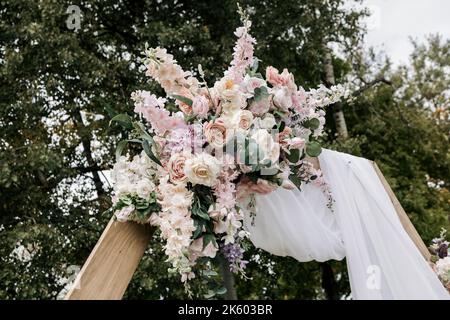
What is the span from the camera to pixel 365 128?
10.7m

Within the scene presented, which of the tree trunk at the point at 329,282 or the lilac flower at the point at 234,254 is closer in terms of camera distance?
the lilac flower at the point at 234,254

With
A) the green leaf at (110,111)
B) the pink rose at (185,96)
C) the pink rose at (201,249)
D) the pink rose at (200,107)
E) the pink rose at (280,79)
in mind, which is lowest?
the pink rose at (201,249)

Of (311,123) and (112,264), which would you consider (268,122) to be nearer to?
(311,123)

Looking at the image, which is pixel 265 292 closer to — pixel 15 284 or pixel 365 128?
pixel 365 128

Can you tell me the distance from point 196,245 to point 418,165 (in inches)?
369

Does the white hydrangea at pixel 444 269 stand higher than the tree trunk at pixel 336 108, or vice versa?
the tree trunk at pixel 336 108

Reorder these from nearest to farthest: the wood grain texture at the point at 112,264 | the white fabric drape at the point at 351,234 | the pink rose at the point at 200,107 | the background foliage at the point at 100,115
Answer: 1. the wood grain texture at the point at 112,264
2. the pink rose at the point at 200,107
3. the white fabric drape at the point at 351,234
4. the background foliage at the point at 100,115

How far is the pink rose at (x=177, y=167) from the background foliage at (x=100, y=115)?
180 inches

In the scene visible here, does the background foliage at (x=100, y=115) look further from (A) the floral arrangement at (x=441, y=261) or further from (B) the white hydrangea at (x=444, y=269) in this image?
(B) the white hydrangea at (x=444, y=269)

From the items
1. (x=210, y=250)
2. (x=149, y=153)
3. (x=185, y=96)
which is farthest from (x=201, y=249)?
(x=185, y=96)

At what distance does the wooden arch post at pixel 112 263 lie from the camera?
1.99 m
